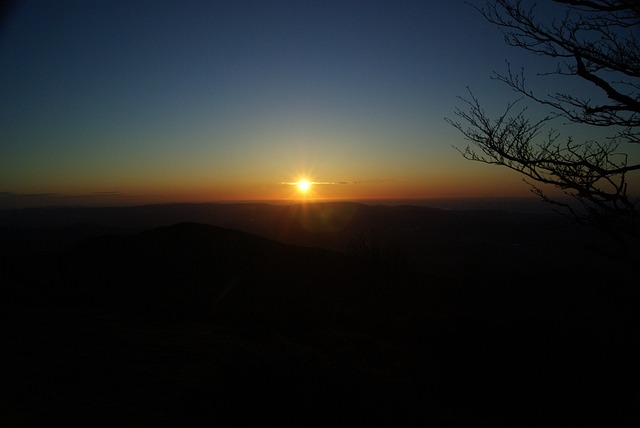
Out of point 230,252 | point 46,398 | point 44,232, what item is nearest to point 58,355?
point 46,398

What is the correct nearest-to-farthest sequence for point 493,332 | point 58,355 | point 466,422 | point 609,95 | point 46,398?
point 609,95
point 46,398
point 466,422
point 58,355
point 493,332

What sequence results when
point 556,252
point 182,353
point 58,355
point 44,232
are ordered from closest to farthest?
point 58,355, point 182,353, point 556,252, point 44,232

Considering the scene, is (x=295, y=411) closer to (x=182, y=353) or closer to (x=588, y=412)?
(x=182, y=353)

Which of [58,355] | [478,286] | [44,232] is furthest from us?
[44,232]

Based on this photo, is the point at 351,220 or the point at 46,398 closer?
the point at 46,398

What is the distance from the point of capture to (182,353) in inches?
262

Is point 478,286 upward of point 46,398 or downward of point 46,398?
downward

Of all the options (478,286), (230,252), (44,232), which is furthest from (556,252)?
(44,232)

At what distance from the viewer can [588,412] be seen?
5547 millimetres

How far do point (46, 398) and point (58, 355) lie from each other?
1.47 m

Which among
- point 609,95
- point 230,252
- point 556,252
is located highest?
point 609,95

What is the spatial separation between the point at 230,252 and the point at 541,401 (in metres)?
18.9

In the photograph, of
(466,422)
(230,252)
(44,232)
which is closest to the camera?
(466,422)

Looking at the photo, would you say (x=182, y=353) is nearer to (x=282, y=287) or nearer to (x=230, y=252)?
(x=282, y=287)
